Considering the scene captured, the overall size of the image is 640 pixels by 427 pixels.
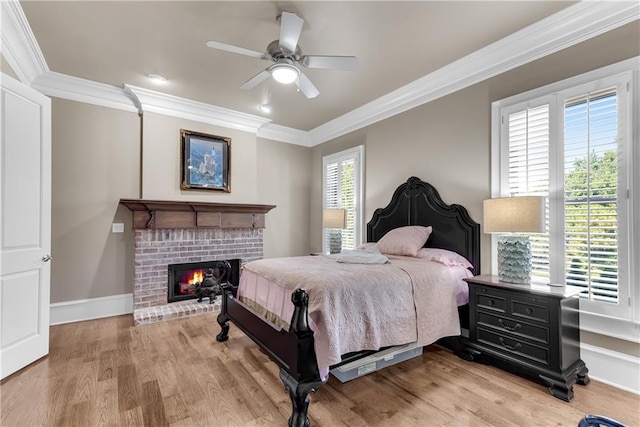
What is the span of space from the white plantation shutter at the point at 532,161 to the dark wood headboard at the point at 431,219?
495 mm

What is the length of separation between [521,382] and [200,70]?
4.27 metres

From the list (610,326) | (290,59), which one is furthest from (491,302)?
(290,59)

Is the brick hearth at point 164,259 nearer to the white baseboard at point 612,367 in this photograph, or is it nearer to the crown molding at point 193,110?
the crown molding at point 193,110

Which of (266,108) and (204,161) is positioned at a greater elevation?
(266,108)

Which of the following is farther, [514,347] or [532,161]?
[532,161]

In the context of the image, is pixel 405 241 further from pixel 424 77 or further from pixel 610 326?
pixel 424 77

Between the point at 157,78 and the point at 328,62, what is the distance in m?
2.29

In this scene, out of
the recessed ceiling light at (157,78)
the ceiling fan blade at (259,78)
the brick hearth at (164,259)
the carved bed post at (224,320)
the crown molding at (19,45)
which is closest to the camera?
the crown molding at (19,45)

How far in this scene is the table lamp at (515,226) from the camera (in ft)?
7.52

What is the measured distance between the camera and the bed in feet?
5.90

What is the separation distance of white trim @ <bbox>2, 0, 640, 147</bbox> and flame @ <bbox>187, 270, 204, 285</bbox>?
2290 millimetres

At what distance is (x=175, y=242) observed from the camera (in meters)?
4.11

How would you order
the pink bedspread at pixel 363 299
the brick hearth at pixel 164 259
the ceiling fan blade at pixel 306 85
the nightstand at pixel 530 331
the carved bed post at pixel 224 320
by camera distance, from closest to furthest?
the pink bedspread at pixel 363 299
the nightstand at pixel 530 331
the ceiling fan blade at pixel 306 85
the carved bed post at pixel 224 320
the brick hearth at pixel 164 259

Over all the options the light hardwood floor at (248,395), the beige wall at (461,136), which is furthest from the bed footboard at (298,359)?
the beige wall at (461,136)
